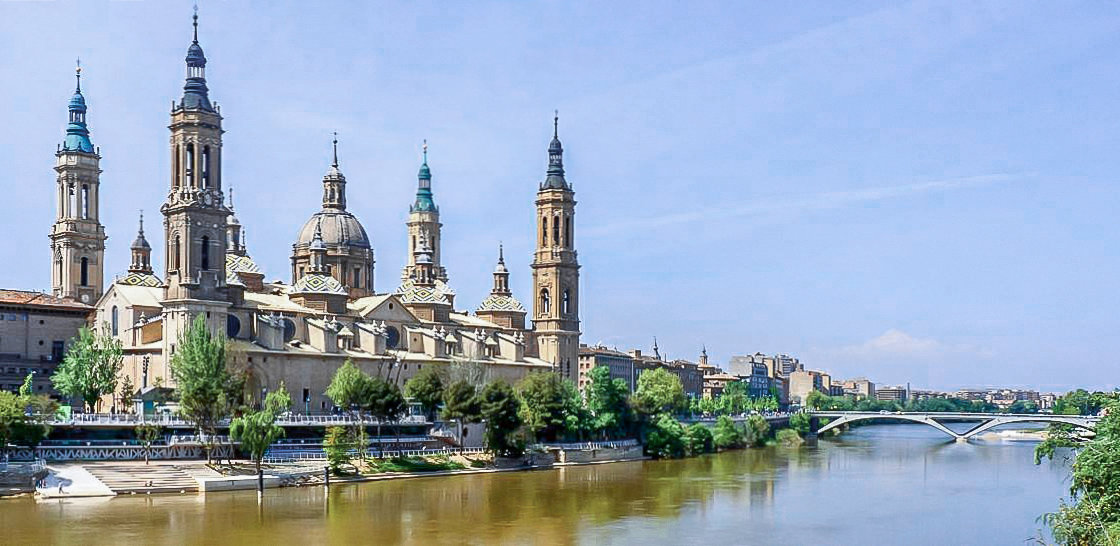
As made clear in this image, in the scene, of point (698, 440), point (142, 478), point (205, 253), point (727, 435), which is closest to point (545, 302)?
point (698, 440)

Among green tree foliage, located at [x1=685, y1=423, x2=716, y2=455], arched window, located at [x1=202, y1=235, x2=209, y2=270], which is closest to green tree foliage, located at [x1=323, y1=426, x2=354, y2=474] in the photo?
arched window, located at [x1=202, y1=235, x2=209, y2=270]

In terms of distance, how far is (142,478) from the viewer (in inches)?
1847

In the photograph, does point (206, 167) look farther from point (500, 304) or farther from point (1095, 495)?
point (1095, 495)

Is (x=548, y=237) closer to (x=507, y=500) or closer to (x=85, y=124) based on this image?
(x=85, y=124)

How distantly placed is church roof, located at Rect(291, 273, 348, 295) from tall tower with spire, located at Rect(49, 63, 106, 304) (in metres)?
11.5

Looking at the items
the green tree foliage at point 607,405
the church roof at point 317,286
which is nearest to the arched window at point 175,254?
the church roof at point 317,286

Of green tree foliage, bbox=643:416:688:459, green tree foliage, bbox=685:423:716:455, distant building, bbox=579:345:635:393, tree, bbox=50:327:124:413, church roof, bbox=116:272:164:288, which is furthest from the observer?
distant building, bbox=579:345:635:393

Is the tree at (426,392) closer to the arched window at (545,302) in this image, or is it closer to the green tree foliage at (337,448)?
the green tree foliage at (337,448)

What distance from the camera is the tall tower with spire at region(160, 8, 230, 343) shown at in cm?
5828

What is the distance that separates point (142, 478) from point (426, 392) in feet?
58.2

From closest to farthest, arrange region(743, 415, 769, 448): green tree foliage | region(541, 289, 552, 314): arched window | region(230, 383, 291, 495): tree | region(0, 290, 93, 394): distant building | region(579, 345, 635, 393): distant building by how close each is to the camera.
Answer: region(230, 383, 291, 495): tree → region(0, 290, 93, 394): distant building → region(541, 289, 552, 314): arched window → region(743, 415, 769, 448): green tree foliage → region(579, 345, 635, 393): distant building

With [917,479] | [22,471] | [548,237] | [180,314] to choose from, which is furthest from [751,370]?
[22,471]

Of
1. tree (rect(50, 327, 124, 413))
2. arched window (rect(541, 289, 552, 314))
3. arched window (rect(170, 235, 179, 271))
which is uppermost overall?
arched window (rect(170, 235, 179, 271))

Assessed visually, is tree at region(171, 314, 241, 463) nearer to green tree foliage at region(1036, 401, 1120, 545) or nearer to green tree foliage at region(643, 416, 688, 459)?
green tree foliage at region(643, 416, 688, 459)
